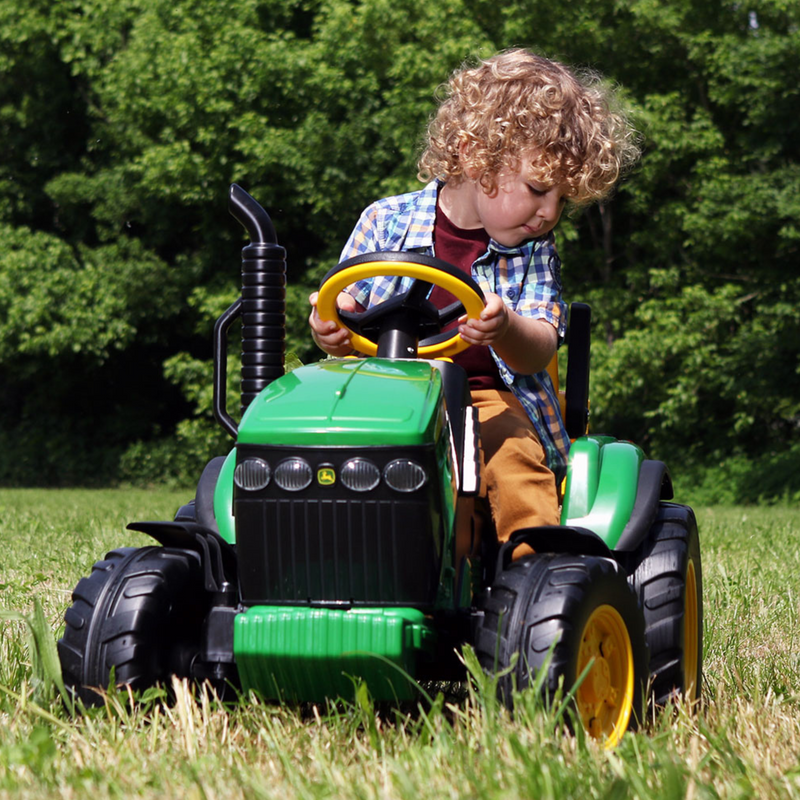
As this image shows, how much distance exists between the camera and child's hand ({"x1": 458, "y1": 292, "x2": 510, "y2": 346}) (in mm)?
2230

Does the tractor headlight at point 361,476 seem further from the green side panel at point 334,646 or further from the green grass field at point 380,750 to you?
the green grass field at point 380,750

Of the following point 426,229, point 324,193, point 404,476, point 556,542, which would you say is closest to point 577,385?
point 426,229

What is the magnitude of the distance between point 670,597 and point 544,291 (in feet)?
2.63

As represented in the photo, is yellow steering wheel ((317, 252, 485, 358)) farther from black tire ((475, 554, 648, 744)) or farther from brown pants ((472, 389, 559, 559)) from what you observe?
black tire ((475, 554, 648, 744))

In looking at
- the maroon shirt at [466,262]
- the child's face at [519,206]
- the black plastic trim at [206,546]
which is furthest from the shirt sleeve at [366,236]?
the black plastic trim at [206,546]

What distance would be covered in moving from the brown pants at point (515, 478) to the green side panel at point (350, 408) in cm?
31

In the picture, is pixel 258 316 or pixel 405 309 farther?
pixel 258 316

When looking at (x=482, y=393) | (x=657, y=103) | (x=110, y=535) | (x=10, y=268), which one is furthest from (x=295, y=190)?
(x=482, y=393)

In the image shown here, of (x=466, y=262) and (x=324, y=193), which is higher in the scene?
(x=324, y=193)

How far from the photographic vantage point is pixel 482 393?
2605mm

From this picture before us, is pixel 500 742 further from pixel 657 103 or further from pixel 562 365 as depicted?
pixel 657 103

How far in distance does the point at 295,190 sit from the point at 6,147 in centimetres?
641

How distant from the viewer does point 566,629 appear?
193 cm

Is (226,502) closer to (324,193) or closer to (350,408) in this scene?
(350,408)
